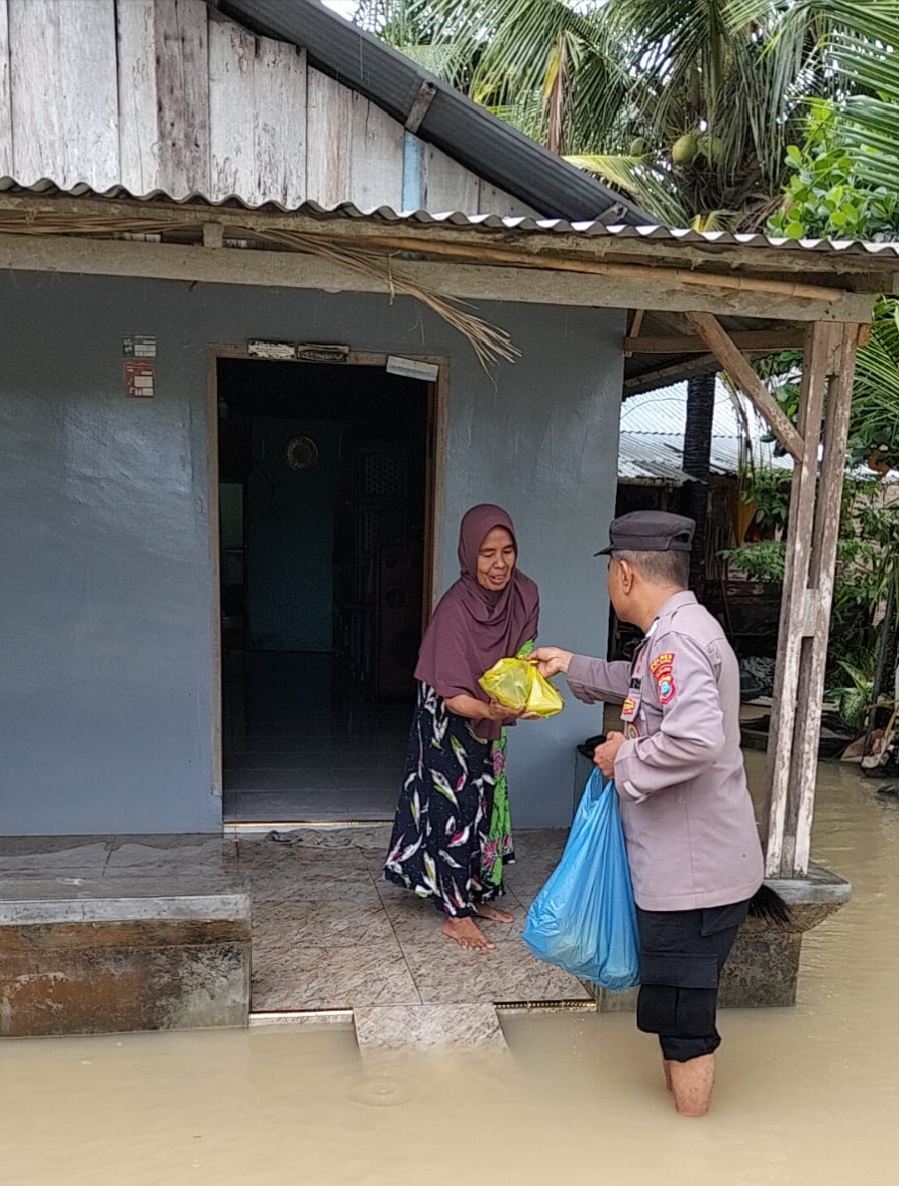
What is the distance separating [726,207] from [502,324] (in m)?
6.63

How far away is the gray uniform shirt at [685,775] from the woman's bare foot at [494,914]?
144cm

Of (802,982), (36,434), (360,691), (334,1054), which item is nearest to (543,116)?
(360,691)

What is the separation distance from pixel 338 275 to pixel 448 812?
2083mm

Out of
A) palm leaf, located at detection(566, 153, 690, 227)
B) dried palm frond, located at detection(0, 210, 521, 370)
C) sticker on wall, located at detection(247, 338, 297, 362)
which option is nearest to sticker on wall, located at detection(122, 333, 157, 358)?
sticker on wall, located at detection(247, 338, 297, 362)

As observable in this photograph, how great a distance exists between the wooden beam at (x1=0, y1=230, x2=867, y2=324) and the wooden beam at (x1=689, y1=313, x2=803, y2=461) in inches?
3.3

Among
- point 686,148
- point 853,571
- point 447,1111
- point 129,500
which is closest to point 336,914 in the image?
point 447,1111

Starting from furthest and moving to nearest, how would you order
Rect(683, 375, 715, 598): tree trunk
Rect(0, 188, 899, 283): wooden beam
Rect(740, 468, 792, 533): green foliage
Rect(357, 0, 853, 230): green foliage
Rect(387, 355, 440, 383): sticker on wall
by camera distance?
1. Rect(683, 375, 715, 598): tree trunk
2. Rect(740, 468, 792, 533): green foliage
3. Rect(357, 0, 853, 230): green foliage
4. Rect(387, 355, 440, 383): sticker on wall
5. Rect(0, 188, 899, 283): wooden beam

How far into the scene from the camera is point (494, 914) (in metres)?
4.28

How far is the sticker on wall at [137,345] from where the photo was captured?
4.82 m

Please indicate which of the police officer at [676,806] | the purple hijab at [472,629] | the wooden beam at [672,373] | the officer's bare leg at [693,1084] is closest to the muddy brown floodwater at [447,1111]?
the officer's bare leg at [693,1084]

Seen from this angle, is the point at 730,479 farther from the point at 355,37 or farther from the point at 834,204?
the point at 355,37

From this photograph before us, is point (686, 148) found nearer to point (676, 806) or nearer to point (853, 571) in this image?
point (853, 571)

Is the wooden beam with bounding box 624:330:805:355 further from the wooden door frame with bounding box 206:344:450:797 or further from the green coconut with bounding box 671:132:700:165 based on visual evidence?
the green coconut with bounding box 671:132:700:165

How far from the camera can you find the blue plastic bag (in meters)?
2.97
